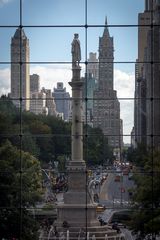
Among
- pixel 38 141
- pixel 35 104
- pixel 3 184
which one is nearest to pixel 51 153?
pixel 38 141

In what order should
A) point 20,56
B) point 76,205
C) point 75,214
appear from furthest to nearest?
point 76,205, point 75,214, point 20,56

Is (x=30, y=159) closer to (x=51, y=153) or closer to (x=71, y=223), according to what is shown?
(x=71, y=223)

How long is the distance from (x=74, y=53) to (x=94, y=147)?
24.3 meters

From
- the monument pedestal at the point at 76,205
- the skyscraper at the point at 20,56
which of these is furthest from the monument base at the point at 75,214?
the skyscraper at the point at 20,56

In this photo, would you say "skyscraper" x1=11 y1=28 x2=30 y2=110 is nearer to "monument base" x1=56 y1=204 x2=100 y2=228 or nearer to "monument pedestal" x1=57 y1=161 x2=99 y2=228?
"monument pedestal" x1=57 y1=161 x2=99 y2=228

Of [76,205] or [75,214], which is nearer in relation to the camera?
[75,214]

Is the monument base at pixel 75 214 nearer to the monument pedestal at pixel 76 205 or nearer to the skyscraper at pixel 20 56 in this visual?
the monument pedestal at pixel 76 205

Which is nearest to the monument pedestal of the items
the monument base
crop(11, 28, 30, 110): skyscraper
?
the monument base

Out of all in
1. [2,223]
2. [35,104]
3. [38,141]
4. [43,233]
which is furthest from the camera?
[35,104]

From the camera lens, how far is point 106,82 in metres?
113

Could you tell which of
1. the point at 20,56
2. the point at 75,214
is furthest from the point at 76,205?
the point at 20,56

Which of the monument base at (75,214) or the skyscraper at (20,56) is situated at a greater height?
the skyscraper at (20,56)

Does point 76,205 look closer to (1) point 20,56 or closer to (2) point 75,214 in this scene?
(2) point 75,214

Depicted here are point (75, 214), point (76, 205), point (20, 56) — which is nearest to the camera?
point (20, 56)
